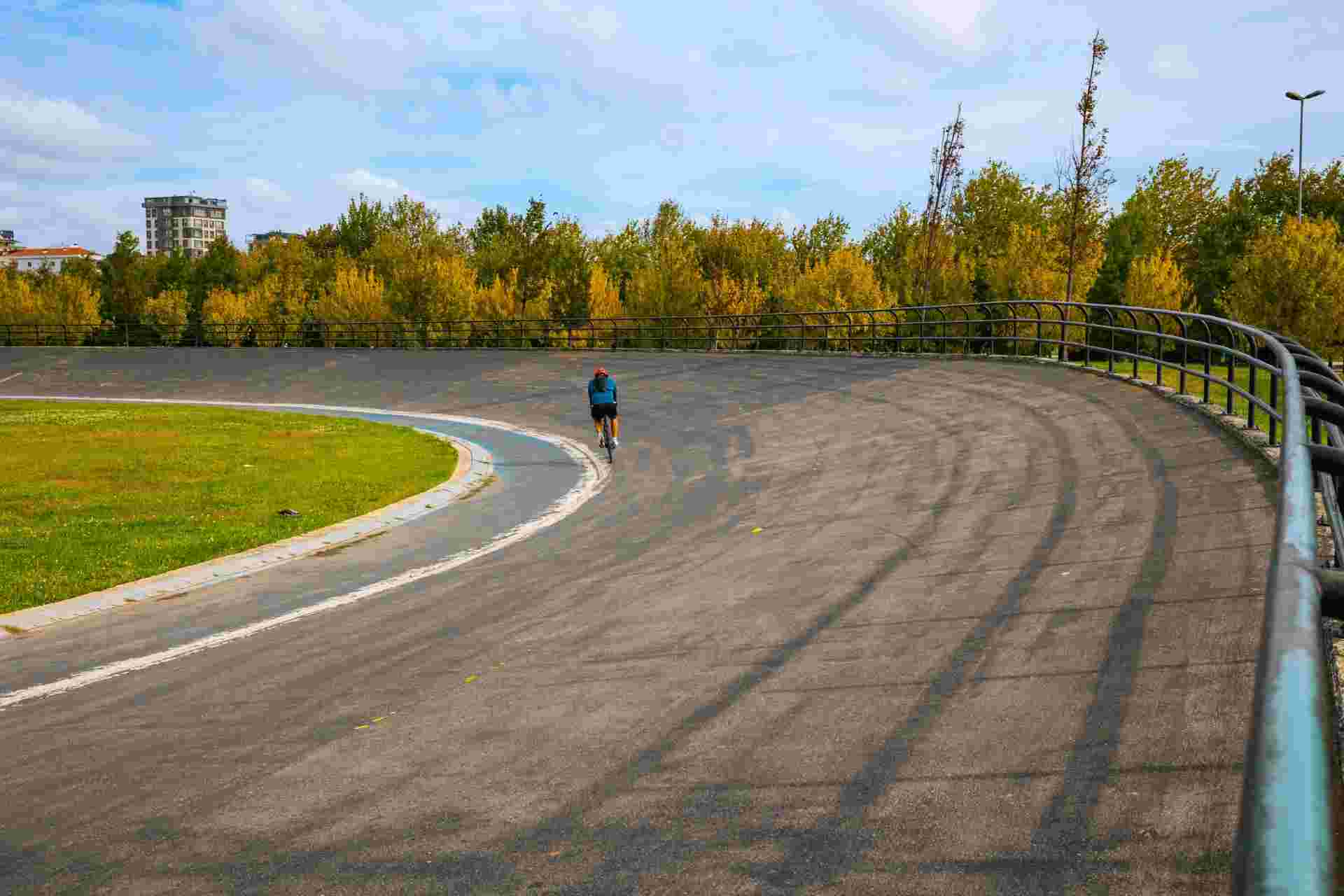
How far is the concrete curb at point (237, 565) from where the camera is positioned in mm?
9164

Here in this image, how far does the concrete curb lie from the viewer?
916 cm

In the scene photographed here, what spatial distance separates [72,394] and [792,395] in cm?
3354

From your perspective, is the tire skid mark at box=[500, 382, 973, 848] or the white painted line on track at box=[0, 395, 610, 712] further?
the white painted line on track at box=[0, 395, 610, 712]

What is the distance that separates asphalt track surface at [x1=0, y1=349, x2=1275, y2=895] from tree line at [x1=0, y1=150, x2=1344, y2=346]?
31.5 m

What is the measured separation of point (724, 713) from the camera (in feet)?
19.2

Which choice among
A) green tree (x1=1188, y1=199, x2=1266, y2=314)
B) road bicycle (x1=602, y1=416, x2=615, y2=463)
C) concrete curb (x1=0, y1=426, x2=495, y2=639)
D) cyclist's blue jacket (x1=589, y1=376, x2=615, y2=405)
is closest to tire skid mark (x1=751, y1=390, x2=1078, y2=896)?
concrete curb (x1=0, y1=426, x2=495, y2=639)

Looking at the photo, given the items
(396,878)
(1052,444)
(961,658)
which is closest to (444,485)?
(1052,444)

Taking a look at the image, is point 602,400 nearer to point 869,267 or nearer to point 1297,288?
point 1297,288

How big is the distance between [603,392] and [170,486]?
25.8 feet

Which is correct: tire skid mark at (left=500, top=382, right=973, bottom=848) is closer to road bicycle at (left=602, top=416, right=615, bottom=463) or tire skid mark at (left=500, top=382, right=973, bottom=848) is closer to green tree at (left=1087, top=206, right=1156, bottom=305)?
road bicycle at (left=602, top=416, right=615, bottom=463)

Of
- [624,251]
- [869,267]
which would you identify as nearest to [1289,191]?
[869,267]

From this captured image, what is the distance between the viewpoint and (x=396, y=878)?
14.1ft

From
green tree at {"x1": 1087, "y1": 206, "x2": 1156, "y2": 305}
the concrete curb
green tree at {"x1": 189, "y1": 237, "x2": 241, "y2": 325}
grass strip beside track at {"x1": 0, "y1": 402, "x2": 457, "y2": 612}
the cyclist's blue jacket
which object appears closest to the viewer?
the concrete curb

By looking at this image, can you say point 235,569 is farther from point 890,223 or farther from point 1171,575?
point 890,223
